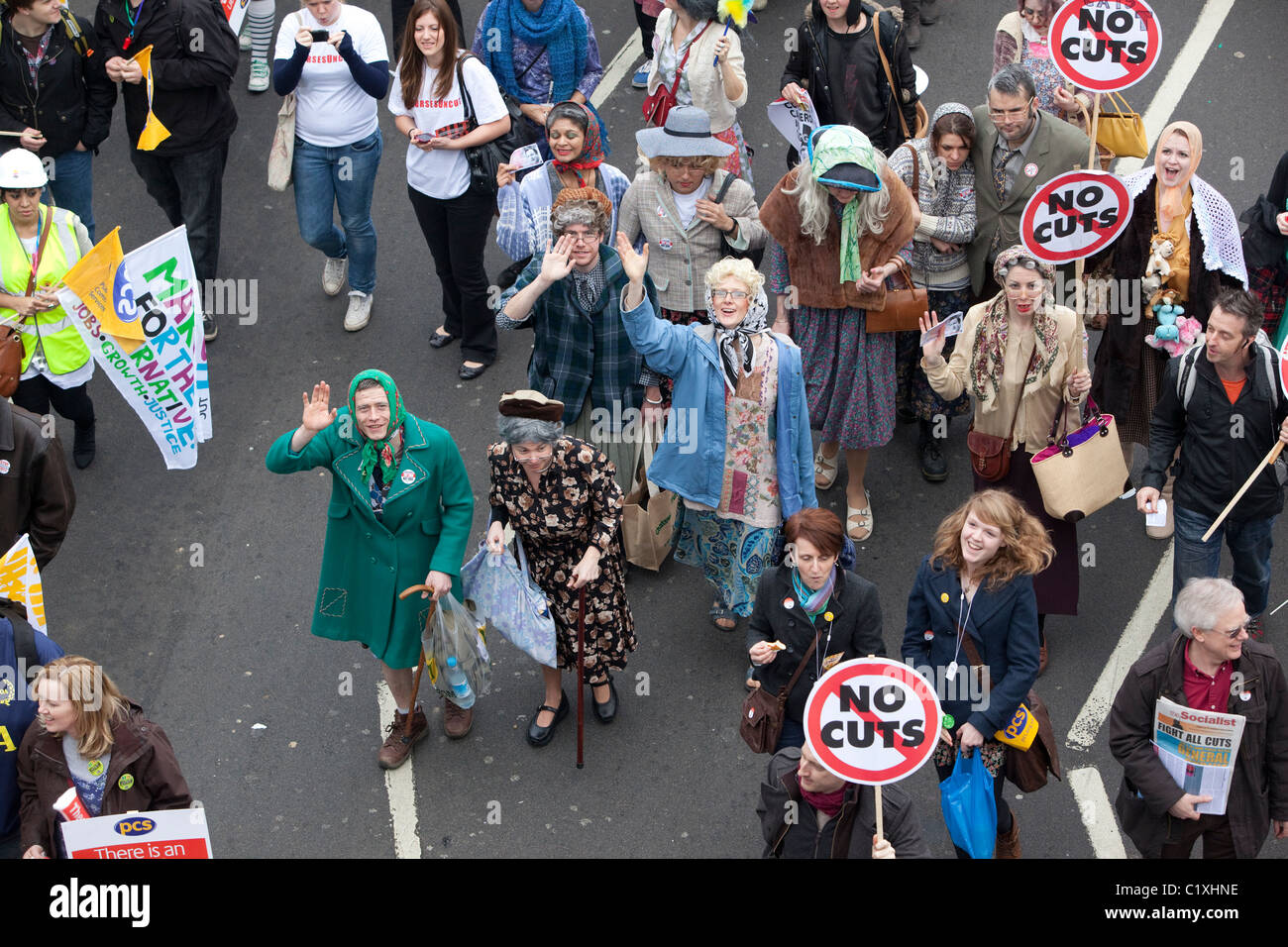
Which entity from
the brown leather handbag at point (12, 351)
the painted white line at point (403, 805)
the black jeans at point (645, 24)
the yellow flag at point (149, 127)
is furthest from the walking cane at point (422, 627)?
the black jeans at point (645, 24)

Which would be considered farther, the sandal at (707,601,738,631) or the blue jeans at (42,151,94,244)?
the blue jeans at (42,151,94,244)

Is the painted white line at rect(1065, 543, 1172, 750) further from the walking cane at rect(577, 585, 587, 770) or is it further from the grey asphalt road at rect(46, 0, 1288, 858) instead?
the walking cane at rect(577, 585, 587, 770)

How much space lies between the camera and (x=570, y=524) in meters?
7.23

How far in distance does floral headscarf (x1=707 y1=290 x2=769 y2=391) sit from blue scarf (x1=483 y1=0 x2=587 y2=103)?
2709 mm

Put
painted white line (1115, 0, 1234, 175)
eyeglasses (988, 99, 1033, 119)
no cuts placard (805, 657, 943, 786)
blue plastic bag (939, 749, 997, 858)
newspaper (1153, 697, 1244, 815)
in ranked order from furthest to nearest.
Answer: painted white line (1115, 0, 1234, 175)
eyeglasses (988, 99, 1033, 119)
blue plastic bag (939, 749, 997, 858)
newspaper (1153, 697, 1244, 815)
no cuts placard (805, 657, 943, 786)

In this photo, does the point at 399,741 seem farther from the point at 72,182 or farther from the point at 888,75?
the point at 888,75

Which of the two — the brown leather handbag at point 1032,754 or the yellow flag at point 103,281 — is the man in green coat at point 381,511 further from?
the brown leather handbag at point 1032,754

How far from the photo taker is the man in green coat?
7047 mm

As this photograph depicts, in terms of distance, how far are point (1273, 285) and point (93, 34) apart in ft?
22.6

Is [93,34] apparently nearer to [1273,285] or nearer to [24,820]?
[24,820]

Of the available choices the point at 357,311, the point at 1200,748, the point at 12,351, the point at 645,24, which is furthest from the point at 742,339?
the point at 645,24

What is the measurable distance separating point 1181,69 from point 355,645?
7.73 m

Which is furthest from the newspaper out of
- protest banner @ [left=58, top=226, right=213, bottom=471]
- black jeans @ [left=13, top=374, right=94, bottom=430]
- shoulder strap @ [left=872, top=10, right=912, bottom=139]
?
black jeans @ [left=13, top=374, right=94, bottom=430]

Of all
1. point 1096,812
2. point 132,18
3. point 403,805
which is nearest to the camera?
point 1096,812
